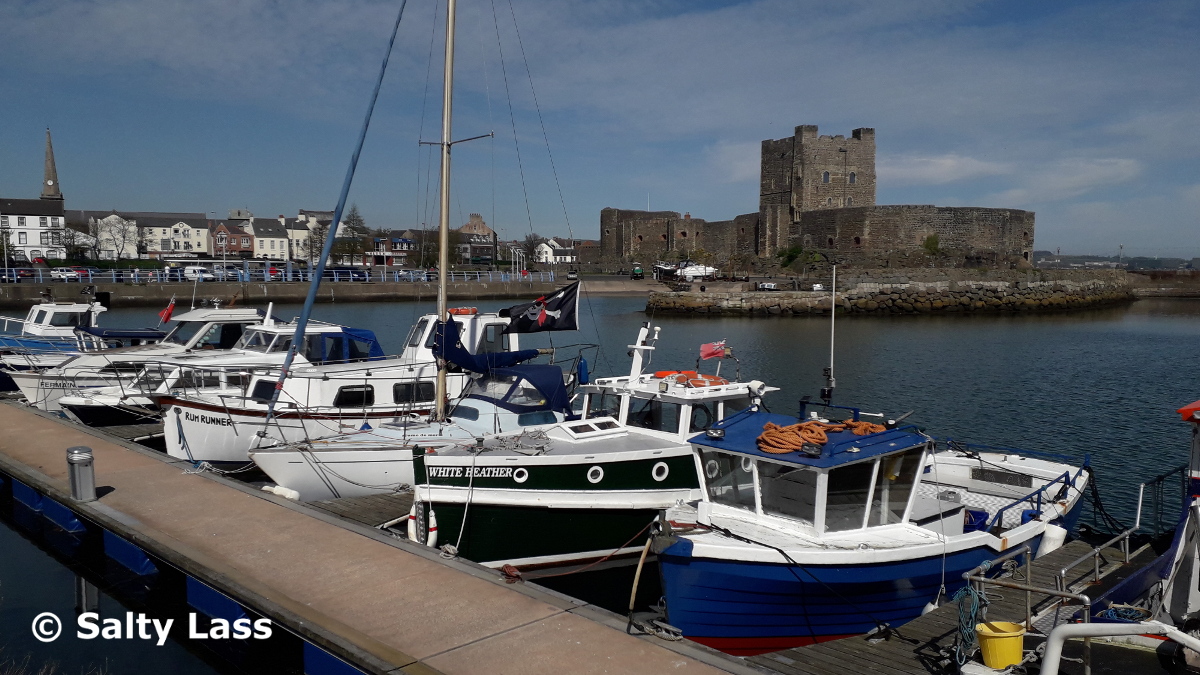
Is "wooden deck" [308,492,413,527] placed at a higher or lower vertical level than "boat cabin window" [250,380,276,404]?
lower

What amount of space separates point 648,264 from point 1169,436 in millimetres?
64913

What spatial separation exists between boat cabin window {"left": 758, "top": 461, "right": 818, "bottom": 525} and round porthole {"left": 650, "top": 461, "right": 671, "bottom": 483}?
7.61 ft

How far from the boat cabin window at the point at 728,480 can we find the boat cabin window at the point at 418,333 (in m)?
8.41

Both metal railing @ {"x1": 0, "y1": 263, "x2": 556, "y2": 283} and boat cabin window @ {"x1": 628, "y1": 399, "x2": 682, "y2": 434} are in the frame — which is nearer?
boat cabin window @ {"x1": 628, "y1": 399, "x2": 682, "y2": 434}

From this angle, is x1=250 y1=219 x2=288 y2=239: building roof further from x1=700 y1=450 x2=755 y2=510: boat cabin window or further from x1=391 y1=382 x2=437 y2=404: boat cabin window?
x1=700 y1=450 x2=755 y2=510: boat cabin window

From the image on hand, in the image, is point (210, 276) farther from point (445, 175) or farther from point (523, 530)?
point (523, 530)

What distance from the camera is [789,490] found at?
28.5 feet

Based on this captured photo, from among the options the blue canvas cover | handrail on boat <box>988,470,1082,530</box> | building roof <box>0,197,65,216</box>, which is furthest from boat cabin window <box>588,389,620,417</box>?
building roof <box>0,197,65,216</box>

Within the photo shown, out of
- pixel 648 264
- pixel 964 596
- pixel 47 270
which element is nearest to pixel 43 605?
pixel 964 596

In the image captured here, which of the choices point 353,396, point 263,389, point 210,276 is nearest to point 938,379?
point 353,396

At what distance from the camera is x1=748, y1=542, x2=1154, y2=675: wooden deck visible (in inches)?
275

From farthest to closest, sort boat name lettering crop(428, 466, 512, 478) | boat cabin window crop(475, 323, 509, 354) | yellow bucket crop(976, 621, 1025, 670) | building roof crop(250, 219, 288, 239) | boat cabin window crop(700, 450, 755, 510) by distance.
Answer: building roof crop(250, 219, 288, 239)
boat cabin window crop(475, 323, 509, 354)
boat name lettering crop(428, 466, 512, 478)
boat cabin window crop(700, 450, 755, 510)
yellow bucket crop(976, 621, 1025, 670)

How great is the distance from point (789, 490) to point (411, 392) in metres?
8.25

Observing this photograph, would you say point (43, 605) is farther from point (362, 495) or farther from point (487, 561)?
point (487, 561)
